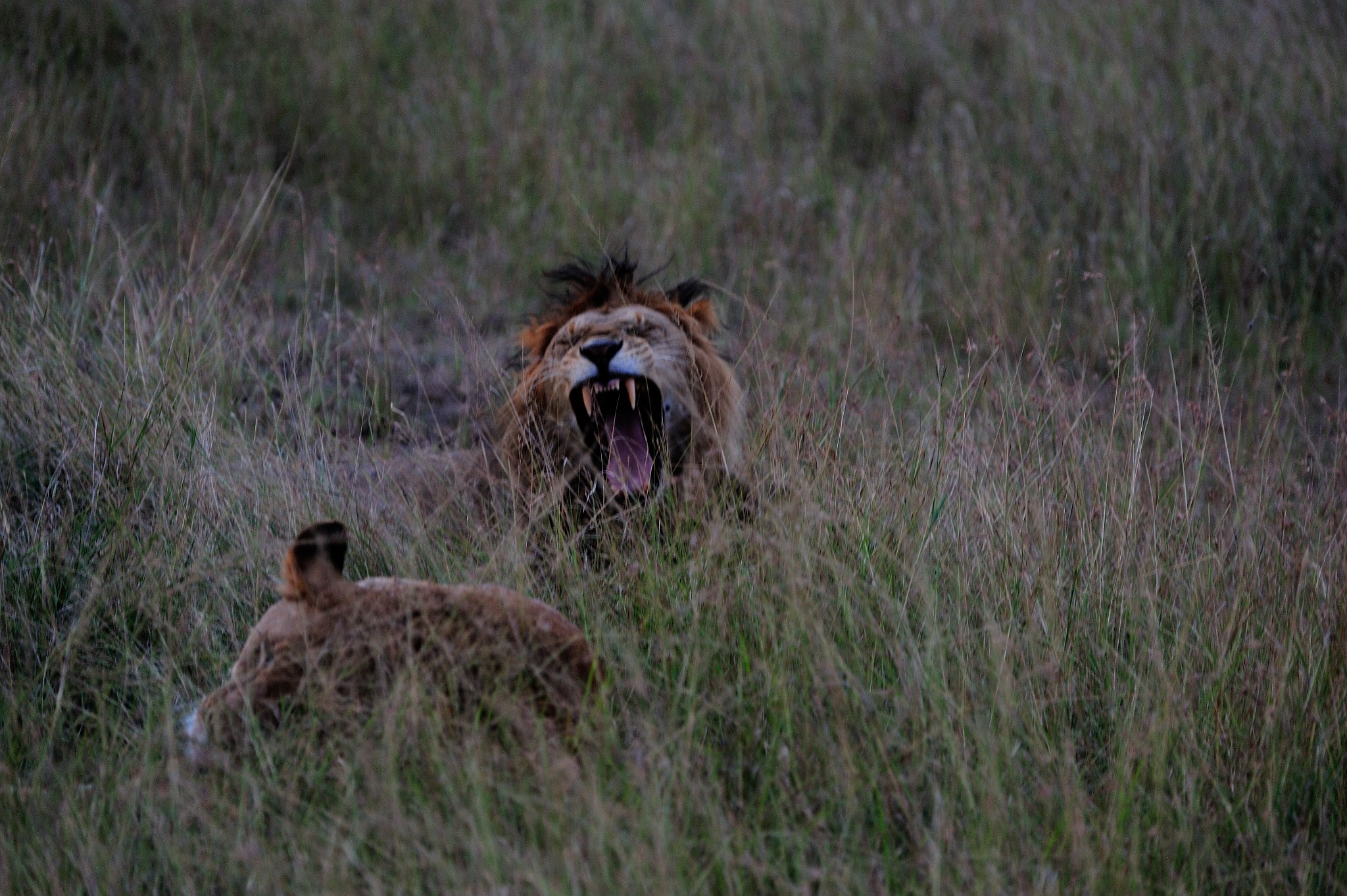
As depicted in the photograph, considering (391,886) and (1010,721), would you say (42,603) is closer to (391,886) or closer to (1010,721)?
(391,886)

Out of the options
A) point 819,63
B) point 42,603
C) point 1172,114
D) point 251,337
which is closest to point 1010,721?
point 42,603

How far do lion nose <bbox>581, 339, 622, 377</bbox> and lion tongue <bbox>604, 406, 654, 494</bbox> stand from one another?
18 centimetres

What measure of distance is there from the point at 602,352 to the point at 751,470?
2.05ft

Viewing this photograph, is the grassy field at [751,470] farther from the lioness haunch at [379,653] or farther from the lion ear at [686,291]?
the lion ear at [686,291]

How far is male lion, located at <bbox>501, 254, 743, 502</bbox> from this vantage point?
13.7ft

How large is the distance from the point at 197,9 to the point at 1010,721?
724cm

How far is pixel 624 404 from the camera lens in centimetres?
430

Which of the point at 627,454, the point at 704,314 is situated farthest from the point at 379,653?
the point at 704,314

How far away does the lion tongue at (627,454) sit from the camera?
4.07 metres

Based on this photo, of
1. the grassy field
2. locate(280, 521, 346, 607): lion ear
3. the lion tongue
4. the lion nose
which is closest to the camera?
the grassy field

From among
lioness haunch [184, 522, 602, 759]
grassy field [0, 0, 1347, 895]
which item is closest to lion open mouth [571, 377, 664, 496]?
grassy field [0, 0, 1347, 895]

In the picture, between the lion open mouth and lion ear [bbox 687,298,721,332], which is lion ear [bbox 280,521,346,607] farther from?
lion ear [bbox 687,298,721,332]

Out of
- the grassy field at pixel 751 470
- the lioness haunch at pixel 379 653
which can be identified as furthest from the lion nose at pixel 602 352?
the lioness haunch at pixel 379 653

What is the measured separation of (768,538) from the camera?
325cm
